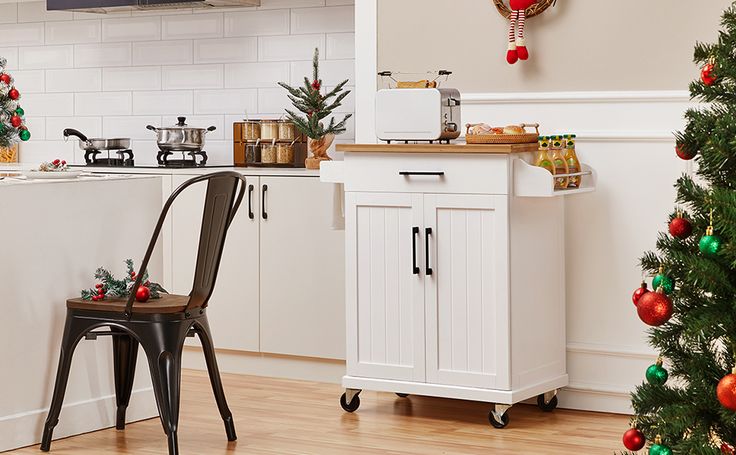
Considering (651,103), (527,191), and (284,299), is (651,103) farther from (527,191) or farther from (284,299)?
(284,299)

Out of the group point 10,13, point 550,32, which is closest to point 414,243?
point 550,32

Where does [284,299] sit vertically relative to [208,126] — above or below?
below

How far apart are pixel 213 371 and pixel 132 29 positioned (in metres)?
2.68

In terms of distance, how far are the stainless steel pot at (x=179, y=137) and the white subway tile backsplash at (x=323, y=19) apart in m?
0.63

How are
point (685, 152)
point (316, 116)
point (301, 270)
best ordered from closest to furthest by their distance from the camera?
point (685, 152)
point (301, 270)
point (316, 116)

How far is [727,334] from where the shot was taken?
239cm

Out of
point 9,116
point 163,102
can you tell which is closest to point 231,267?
point 163,102

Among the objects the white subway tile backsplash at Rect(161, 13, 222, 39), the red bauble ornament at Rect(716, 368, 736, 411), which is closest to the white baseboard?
the white subway tile backsplash at Rect(161, 13, 222, 39)

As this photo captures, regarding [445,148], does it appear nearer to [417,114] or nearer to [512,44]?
[417,114]

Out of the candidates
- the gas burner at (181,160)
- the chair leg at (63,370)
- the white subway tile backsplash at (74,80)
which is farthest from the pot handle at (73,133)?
the chair leg at (63,370)

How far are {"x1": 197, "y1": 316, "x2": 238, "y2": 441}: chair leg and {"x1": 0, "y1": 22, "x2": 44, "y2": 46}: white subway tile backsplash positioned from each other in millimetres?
3056

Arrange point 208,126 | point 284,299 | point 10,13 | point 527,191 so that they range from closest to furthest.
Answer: point 527,191, point 284,299, point 208,126, point 10,13

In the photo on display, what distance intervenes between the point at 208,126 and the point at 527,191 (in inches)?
88.1

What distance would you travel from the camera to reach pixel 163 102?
586cm
